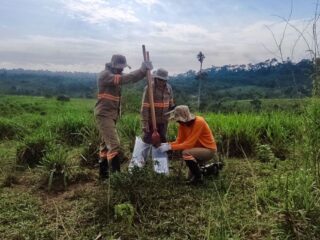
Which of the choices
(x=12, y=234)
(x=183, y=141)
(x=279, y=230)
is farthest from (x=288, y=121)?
(x=12, y=234)

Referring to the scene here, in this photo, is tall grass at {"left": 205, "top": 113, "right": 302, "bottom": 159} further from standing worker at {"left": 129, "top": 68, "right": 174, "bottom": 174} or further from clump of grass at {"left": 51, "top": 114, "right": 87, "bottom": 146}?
clump of grass at {"left": 51, "top": 114, "right": 87, "bottom": 146}

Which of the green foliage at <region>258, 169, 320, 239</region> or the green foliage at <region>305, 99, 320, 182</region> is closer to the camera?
the green foliage at <region>258, 169, 320, 239</region>

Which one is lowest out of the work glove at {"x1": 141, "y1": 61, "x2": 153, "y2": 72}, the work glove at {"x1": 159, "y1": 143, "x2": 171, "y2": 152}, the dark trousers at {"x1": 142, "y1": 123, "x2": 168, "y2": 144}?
the work glove at {"x1": 159, "y1": 143, "x2": 171, "y2": 152}

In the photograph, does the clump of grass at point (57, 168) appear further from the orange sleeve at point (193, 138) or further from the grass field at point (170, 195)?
the orange sleeve at point (193, 138)

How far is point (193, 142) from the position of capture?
585cm

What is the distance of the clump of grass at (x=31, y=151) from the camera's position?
7.43 m

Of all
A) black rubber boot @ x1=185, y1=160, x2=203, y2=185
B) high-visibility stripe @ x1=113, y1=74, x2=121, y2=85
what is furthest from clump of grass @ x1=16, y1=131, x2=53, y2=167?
black rubber boot @ x1=185, y1=160, x2=203, y2=185

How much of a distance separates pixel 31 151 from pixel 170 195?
3247 mm

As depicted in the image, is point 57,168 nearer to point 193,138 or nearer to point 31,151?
point 31,151

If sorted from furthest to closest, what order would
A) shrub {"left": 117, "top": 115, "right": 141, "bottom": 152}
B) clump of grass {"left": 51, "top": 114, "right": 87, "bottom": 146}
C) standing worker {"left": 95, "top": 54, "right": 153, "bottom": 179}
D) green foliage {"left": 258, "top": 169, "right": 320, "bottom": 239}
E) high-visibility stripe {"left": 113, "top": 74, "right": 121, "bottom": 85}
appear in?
clump of grass {"left": 51, "top": 114, "right": 87, "bottom": 146}, shrub {"left": 117, "top": 115, "right": 141, "bottom": 152}, standing worker {"left": 95, "top": 54, "right": 153, "bottom": 179}, high-visibility stripe {"left": 113, "top": 74, "right": 121, "bottom": 85}, green foliage {"left": 258, "top": 169, "right": 320, "bottom": 239}

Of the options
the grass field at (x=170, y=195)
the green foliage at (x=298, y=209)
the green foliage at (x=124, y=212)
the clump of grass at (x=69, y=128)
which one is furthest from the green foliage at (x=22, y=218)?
the clump of grass at (x=69, y=128)

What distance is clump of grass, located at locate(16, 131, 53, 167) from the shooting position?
7430mm

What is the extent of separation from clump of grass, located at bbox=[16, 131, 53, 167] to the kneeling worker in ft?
8.19

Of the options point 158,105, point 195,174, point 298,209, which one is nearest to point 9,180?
point 158,105
